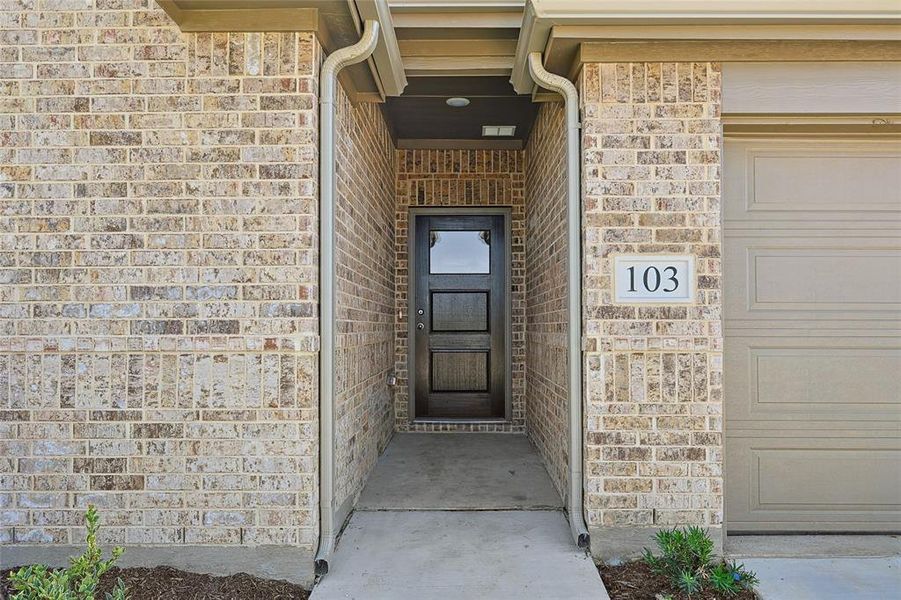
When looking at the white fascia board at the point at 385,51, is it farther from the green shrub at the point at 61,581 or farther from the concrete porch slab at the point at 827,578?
the concrete porch slab at the point at 827,578

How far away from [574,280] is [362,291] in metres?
1.49

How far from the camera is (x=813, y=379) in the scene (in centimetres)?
314

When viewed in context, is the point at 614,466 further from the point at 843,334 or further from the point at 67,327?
the point at 67,327

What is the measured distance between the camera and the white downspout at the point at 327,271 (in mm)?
2773

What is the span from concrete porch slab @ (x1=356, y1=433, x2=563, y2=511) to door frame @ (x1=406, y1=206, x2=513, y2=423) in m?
0.31

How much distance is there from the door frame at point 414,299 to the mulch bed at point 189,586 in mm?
2869

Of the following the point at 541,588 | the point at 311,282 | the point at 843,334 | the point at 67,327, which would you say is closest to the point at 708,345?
the point at 843,334

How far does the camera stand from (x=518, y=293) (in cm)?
548

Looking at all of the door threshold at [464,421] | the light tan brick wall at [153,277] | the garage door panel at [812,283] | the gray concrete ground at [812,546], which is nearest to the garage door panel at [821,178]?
the garage door panel at [812,283]

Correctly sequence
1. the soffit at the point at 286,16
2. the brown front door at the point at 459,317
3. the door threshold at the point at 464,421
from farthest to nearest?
the brown front door at the point at 459,317 < the door threshold at the point at 464,421 < the soffit at the point at 286,16

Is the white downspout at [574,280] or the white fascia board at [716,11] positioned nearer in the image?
the white fascia board at [716,11]

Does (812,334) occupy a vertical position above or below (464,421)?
above

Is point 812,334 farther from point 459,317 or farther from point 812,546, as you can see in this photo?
point 459,317

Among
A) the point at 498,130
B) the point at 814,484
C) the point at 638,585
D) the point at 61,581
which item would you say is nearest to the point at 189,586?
the point at 61,581
